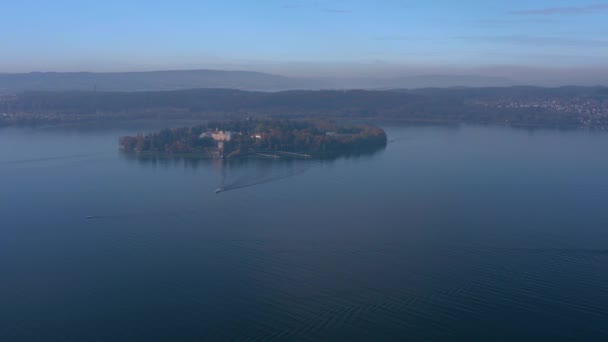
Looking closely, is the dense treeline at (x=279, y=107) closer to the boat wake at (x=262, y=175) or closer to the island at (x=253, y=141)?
the island at (x=253, y=141)

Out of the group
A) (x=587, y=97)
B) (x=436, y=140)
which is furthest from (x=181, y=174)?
(x=587, y=97)

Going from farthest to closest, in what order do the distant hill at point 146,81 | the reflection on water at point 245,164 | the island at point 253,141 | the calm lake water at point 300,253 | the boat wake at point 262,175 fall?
the distant hill at point 146,81, the island at point 253,141, the reflection on water at point 245,164, the boat wake at point 262,175, the calm lake water at point 300,253

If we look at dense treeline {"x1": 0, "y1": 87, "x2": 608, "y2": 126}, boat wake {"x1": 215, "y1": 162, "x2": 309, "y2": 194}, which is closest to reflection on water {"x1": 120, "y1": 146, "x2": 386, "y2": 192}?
boat wake {"x1": 215, "y1": 162, "x2": 309, "y2": 194}

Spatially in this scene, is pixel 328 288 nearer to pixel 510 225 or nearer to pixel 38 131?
pixel 510 225

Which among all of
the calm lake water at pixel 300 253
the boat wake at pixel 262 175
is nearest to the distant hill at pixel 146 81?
the boat wake at pixel 262 175

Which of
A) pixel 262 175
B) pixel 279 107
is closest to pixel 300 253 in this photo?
pixel 262 175

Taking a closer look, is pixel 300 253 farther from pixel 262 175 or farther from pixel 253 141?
pixel 253 141
